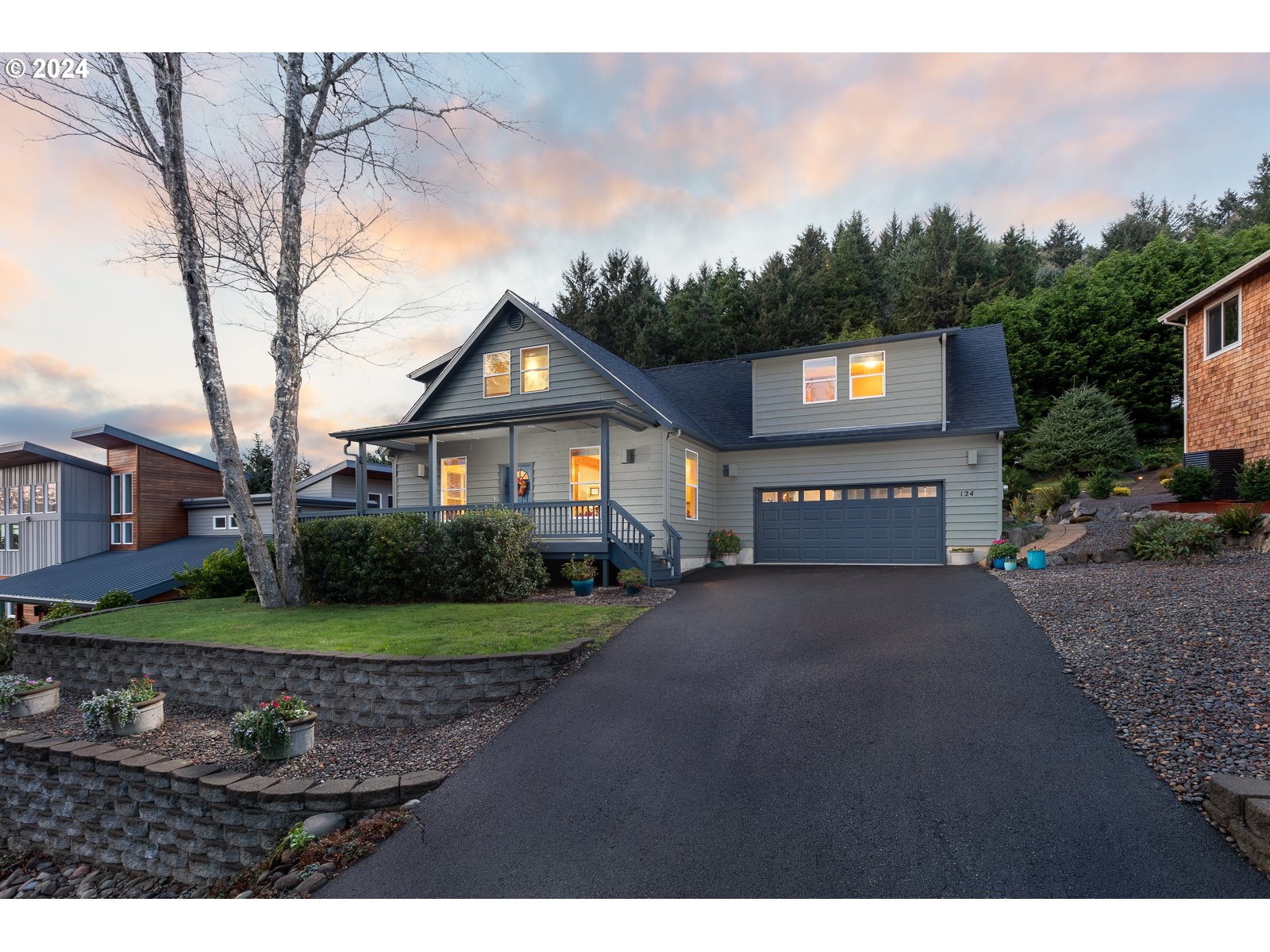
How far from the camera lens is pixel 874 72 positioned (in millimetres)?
6156

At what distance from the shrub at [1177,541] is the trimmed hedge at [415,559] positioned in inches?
405

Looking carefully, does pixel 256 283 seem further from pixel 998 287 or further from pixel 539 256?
pixel 998 287

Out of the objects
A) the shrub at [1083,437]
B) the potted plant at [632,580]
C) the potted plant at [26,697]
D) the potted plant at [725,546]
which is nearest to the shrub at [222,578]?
the potted plant at [26,697]

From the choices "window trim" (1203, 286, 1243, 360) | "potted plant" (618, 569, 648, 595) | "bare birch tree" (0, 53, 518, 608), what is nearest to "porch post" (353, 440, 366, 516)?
"bare birch tree" (0, 53, 518, 608)

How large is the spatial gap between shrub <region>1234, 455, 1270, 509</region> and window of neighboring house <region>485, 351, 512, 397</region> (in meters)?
14.9

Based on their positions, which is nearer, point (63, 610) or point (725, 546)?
point (63, 610)

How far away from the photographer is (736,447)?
15453 millimetres

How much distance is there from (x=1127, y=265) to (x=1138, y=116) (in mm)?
23566

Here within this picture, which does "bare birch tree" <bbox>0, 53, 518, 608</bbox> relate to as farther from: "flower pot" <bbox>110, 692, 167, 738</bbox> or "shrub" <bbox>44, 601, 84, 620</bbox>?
"shrub" <bbox>44, 601, 84, 620</bbox>

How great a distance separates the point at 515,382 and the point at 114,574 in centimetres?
1262

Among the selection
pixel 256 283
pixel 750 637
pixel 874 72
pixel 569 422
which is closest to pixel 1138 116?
pixel 874 72

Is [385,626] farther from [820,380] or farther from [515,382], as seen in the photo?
[820,380]

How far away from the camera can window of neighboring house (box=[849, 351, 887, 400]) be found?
48.4 feet

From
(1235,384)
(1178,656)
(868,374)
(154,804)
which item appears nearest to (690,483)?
(868,374)
